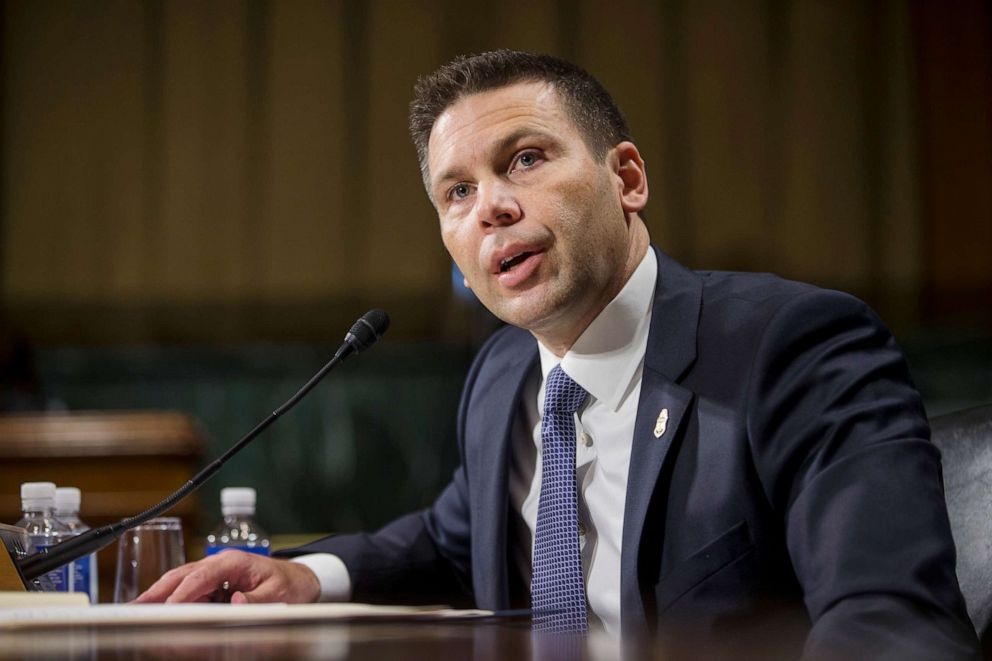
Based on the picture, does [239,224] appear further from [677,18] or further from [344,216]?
[677,18]

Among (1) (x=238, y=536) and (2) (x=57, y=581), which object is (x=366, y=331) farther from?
(1) (x=238, y=536)

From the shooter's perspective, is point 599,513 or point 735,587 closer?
point 735,587

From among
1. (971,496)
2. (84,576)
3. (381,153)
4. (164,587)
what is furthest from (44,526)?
(381,153)

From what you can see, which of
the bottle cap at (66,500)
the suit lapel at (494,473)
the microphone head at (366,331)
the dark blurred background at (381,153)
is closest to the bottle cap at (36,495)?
the bottle cap at (66,500)

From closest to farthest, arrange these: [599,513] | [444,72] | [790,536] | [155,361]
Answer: [790,536], [599,513], [444,72], [155,361]

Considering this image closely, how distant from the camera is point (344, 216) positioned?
525 centimetres

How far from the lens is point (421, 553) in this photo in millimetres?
2123

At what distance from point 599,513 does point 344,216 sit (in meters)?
3.69

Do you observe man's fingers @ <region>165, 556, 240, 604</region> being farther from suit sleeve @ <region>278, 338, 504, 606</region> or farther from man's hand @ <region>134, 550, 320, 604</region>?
suit sleeve @ <region>278, 338, 504, 606</region>

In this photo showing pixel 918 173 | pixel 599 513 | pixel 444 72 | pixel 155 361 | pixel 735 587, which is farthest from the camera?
pixel 918 173

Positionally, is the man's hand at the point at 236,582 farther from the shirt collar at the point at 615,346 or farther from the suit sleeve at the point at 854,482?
the suit sleeve at the point at 854,482

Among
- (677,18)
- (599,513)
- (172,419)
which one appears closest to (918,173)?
(677,18)

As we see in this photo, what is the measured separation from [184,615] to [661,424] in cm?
73

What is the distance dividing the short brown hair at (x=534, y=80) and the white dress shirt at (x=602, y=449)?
224 mm
